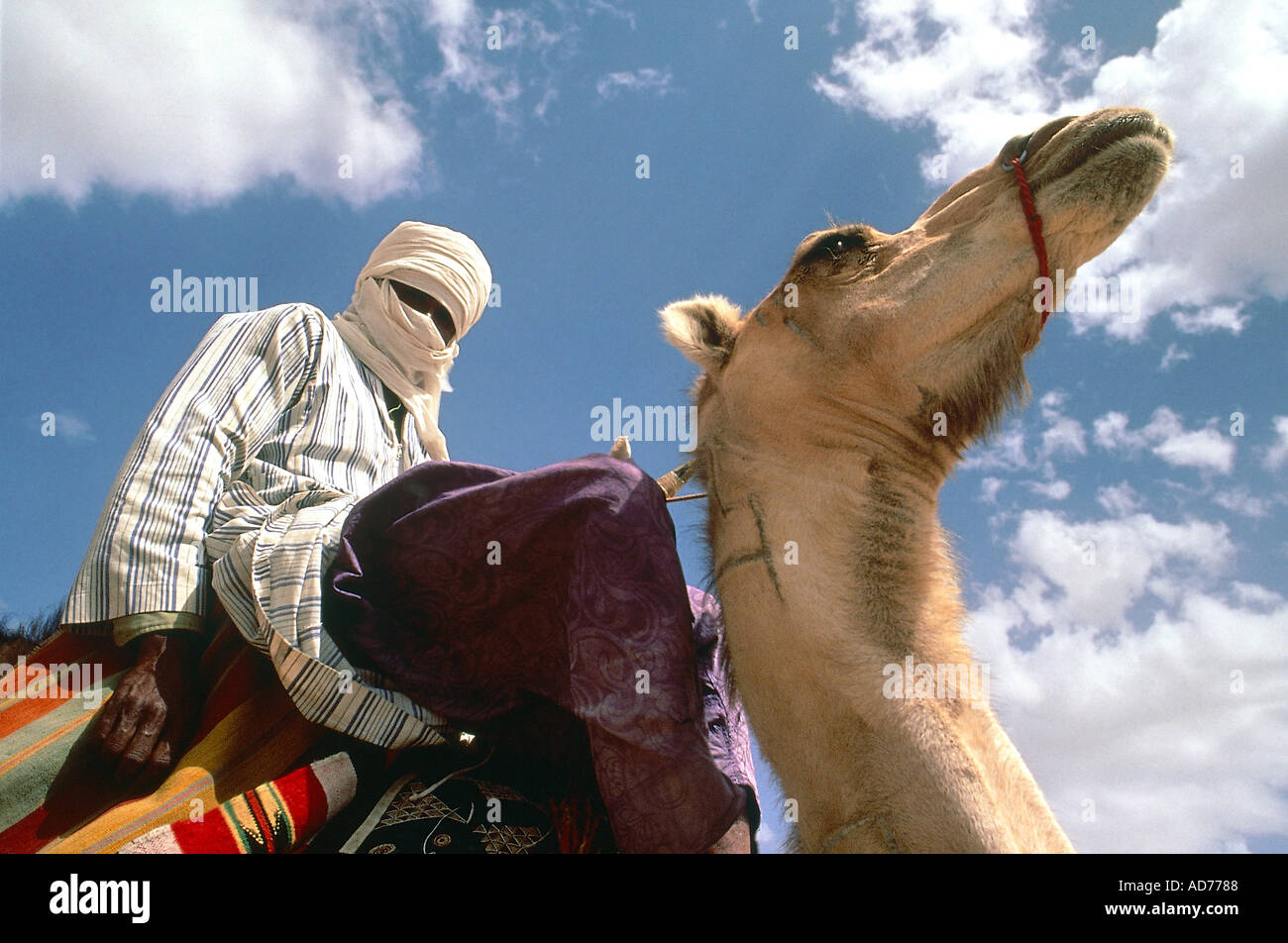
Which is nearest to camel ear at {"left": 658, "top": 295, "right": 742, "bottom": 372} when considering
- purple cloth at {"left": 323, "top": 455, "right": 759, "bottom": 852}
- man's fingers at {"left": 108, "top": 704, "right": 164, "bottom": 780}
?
purple cloth at {"left": 323, "top": 455, "right": 759, "bottom": 852}

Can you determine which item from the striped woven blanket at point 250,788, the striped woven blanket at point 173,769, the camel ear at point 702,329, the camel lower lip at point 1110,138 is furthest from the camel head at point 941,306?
the striped woven blanket at point 173,769

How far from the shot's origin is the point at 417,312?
4406 millimetres

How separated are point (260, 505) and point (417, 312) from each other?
5.70 ft

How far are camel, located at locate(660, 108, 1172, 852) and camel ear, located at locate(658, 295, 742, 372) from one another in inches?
3.7

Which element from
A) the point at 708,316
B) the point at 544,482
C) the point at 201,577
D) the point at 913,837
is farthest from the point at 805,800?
the point at 201,577

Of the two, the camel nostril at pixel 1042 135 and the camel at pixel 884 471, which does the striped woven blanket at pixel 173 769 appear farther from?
the camel nostril at pixel 1042 135

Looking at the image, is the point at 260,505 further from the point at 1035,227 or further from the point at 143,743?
the point at 1035,227

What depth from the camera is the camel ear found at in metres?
2.89

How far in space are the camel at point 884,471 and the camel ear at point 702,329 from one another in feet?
0.31

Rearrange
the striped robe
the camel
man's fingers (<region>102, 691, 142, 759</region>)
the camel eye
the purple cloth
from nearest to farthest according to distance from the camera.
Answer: the camel < the purple cloth < man's fingers (<region>102, 691, 142, 759</region>) < the striped robe < the camel eye

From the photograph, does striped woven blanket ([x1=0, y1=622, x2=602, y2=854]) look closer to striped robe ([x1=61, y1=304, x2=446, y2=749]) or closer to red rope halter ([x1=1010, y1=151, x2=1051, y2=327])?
striped robe ([x1=61, y1=304, x2=446, y2=749])

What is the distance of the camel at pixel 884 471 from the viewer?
1.96 metres

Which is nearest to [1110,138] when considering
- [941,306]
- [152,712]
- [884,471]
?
[941,306]
